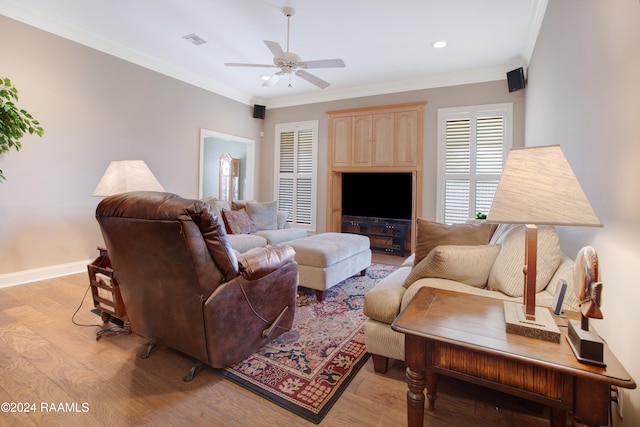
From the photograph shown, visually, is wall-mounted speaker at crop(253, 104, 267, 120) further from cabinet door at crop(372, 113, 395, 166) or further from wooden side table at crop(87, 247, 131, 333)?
wooden side table at crop(87, 247, 131, 333)

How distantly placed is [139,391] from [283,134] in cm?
549

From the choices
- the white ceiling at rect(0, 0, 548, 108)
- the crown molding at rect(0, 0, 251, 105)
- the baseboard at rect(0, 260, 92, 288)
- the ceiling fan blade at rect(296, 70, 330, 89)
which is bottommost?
the baseboard at rect(0, 260, 92, 288)

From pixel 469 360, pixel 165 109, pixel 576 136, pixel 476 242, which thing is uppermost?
pixel 165 109

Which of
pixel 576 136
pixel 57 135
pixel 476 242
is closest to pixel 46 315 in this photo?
pixel 57 135

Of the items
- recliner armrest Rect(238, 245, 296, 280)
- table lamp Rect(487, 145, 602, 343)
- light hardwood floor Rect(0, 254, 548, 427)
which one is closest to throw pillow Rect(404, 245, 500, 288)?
table lamp Rect(487, 145, 602, 343)

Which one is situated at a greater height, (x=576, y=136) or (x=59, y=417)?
(x=576, y=136)

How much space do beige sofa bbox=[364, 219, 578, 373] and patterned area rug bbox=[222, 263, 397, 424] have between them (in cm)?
29

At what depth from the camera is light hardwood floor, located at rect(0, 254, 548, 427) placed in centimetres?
148

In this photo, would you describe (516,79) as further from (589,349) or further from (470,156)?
(589,349)

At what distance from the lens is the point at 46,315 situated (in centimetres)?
259

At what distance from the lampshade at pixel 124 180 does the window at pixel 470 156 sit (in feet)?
13.9

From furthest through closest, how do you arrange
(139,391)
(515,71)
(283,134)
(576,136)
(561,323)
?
(283,134), (515,71), (576,136), (139,391), (561,323)

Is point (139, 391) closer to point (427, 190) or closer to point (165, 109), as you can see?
point (165, 109)

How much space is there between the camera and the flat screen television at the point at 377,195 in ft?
17.8
